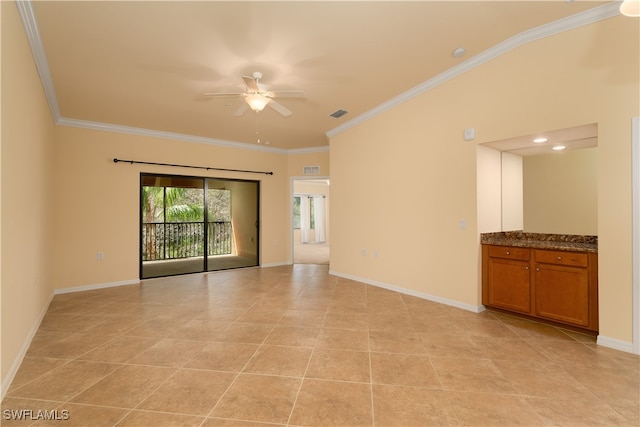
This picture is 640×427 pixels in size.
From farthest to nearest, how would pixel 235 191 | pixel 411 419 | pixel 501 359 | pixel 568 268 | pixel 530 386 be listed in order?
pixel 235 191 → pixel 568 268 → pixel 501 359 → pixel 530 386 → pixel 411 419

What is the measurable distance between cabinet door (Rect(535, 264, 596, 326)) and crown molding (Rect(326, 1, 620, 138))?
2.25 meters

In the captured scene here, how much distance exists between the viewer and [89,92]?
367 centimetres

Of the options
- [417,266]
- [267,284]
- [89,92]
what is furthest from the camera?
[267,284]

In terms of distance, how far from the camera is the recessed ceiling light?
2946 mm

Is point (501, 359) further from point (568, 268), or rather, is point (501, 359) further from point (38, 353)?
point (38, 353)

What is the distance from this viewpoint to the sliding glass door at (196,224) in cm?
585

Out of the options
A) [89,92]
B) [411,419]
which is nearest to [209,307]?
[411,419]

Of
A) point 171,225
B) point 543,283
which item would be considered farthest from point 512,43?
point 171,225

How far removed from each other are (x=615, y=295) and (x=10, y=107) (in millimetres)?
4966

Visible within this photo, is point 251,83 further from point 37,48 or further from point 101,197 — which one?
point 101,197

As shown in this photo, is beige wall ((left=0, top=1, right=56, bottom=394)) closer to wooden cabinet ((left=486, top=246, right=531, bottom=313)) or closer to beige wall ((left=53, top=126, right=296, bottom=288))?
beige wall ((left=53, top=126, right=296, bottom=288))

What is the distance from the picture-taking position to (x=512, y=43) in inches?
114

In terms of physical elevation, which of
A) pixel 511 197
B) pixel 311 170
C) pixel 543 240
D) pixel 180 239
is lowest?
pixel 180 239

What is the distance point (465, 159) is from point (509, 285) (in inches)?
60.2
